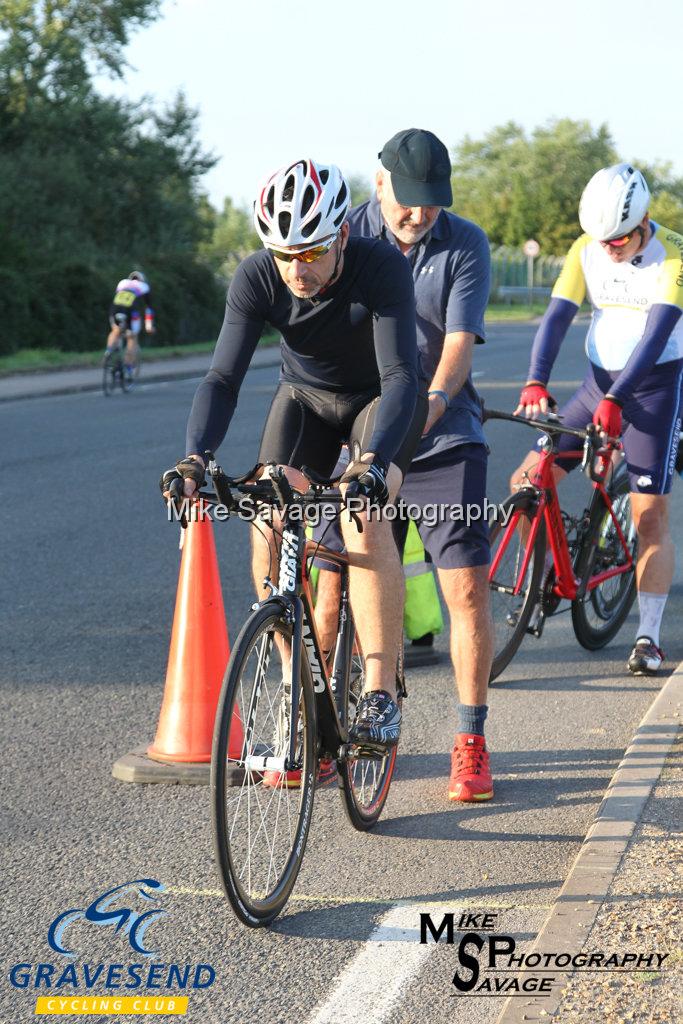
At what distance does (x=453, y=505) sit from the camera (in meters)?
4.84

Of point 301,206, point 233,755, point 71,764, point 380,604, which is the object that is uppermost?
Result: point 301,206

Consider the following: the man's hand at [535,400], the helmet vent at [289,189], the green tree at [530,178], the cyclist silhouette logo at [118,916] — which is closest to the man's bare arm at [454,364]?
the helmet vent at [289,189]

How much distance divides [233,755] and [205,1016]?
0.79 meters

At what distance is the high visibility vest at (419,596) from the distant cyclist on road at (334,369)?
1940 millimetres

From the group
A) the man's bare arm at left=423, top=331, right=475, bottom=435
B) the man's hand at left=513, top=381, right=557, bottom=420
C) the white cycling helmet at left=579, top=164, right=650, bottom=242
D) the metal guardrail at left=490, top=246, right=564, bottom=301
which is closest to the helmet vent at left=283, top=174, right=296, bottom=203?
the man's bare arm at left=423, top=331, right=475, bottom=435

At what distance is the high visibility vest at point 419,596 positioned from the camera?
251 inches

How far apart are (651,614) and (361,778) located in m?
2.41

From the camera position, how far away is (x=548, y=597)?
21.0 feet

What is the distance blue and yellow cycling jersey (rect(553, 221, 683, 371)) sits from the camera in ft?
20.3

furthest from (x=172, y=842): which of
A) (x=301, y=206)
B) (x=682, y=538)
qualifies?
(x=682, y=538)

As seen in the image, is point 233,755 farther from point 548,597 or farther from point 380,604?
point 548,597

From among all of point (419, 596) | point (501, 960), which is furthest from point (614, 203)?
point (501, 960)

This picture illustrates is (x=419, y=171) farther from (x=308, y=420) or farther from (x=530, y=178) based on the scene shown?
(x=530, y=178)

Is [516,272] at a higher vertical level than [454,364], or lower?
higher
